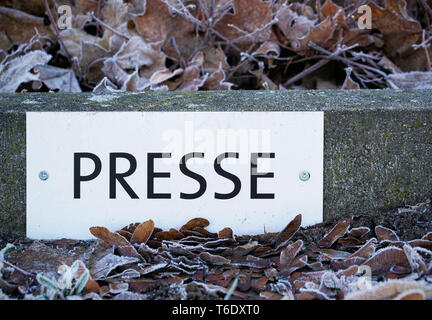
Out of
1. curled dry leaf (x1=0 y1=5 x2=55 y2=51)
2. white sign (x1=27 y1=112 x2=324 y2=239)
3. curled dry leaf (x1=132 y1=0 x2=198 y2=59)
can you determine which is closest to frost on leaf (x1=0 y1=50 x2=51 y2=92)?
curled dry leaf (x1=0 y1=5 x2=55 y2=51)

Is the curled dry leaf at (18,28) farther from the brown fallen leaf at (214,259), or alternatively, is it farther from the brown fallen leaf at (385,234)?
the brown fallen leaf at (385,234)

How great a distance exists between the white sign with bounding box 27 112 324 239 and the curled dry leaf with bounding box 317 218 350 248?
9 cm

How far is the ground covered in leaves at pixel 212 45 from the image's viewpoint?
2033 mm

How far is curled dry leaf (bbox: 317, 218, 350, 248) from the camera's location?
1346 mm

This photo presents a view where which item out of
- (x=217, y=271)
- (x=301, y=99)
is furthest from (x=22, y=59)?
(x=217, y=271)

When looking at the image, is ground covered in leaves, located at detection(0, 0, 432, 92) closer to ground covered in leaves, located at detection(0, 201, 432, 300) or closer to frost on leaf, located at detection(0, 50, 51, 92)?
frost on leaf, located at detection(0, 50, 51, 92)

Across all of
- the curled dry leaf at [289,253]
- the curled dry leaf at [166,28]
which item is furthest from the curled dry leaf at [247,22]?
the curled dry leaf at [289,253]

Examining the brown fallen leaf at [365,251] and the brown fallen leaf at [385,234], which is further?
the brown fallen leaf at [385,234]

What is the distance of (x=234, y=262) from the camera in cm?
128

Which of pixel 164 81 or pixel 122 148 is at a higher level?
pixel 164 81

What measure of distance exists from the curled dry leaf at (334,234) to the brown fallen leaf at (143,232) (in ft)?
1.61

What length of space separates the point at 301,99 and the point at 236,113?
0.25 metres
